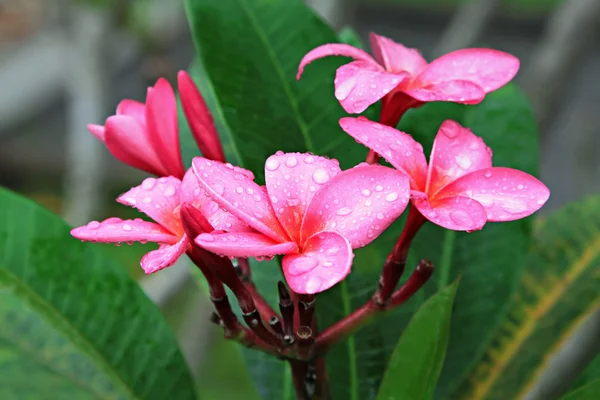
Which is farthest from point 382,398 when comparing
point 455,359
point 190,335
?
point 190,335

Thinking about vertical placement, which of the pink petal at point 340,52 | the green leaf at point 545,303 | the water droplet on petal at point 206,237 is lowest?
the green leaf at point 545,303

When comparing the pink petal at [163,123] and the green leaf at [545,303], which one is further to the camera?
the green leaf at [545,303]

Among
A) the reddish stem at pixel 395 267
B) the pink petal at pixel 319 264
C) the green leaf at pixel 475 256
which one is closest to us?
the pink petal at pixel 319 264

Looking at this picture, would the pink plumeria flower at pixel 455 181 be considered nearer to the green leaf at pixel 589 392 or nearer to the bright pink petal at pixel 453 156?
the bright pink petal at pixel 453 156

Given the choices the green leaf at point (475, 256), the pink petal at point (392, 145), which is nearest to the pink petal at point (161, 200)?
the pink petal at point (392, 145)

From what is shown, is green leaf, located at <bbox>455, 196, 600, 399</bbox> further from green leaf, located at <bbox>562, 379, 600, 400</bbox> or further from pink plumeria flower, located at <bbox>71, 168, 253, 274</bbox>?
pink plumeria flower, located at <bbox>71, 168, 253, 274</bbox>

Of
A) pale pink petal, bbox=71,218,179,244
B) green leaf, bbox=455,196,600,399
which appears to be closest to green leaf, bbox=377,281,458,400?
pale pink petal, bbox=71,218,179,244
